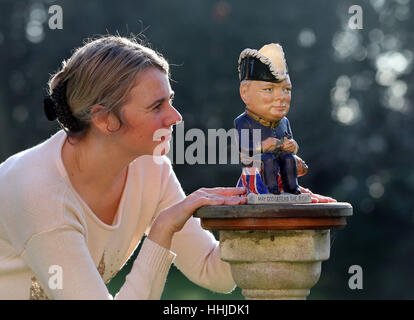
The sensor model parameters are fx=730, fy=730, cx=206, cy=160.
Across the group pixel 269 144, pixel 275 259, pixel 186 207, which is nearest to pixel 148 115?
pixel 186 207

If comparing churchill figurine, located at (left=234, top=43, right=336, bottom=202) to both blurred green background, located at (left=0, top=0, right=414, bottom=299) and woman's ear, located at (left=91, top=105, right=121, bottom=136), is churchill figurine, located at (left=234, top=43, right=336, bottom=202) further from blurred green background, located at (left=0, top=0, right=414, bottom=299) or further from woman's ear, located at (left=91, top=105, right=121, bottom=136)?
blurred green background, located at (left=0, top=0, right=414, bottom=299)

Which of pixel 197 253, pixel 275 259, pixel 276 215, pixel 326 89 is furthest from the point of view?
pixel 326 89

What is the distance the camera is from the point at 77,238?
11.0ft

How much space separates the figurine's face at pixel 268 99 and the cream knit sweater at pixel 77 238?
2.48ft

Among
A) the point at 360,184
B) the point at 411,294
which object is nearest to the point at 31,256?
the point at 411,294

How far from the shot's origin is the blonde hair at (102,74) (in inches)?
136

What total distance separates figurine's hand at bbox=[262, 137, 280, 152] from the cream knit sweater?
69 cm

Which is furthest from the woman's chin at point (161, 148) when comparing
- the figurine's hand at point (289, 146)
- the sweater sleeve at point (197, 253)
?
the figurine's hand at point (289, 146)

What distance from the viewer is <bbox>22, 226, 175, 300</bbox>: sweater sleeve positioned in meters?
3.26

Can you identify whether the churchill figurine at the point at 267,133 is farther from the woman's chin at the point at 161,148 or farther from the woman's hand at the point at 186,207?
the woman's chin at the point at 161,148

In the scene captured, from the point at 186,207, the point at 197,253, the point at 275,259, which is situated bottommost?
the point at 197,253

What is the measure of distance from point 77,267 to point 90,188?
53 centimetres

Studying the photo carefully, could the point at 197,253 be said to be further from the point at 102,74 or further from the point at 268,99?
the point at 102,74
